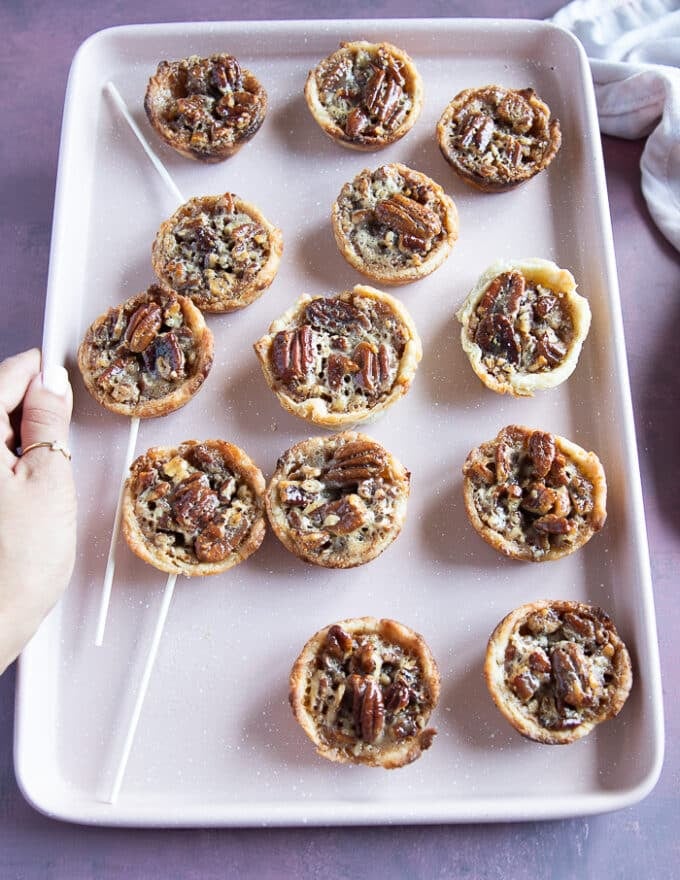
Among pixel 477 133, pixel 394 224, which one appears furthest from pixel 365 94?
pixel 394 224

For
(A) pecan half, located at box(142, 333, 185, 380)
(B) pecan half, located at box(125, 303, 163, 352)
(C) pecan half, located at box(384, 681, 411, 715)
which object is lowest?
(C) pecan half, located at box(384, 681, 411, 715)

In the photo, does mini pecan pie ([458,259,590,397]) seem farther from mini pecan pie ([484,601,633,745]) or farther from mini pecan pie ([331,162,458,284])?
mini pecan pie ([484,601,633,745])

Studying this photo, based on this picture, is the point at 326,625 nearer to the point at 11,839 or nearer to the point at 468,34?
the point at 11,839

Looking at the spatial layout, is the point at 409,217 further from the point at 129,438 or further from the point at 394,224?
the point at 129,438

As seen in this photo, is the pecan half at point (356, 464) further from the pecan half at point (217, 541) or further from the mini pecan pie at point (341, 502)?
the pecan half at point (217, 541)

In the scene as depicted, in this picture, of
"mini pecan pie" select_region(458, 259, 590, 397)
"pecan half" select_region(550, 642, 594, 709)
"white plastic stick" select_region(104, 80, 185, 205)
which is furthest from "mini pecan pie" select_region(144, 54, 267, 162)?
"pecan half" select_region(550, 642, 594, 709)

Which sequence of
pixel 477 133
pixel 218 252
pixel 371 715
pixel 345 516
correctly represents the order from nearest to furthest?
pixel 371 715
pixel 345 516
pixel 218 252
pixel 477 133
